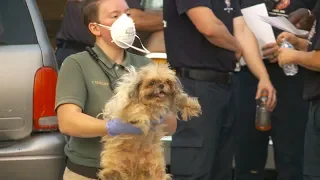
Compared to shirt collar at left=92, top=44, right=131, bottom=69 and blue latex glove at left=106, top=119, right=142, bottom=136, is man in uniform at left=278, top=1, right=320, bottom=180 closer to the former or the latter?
shirt collar at left=92, top=44, right=131, bottom=69

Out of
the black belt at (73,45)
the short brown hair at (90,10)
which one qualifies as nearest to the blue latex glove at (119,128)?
the short brown hair at (90,10)

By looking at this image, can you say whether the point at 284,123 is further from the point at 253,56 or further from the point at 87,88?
the point at 87,88

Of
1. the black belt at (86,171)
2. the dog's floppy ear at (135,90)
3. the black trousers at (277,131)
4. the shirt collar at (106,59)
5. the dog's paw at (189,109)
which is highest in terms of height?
the shirt collar at (106,59)

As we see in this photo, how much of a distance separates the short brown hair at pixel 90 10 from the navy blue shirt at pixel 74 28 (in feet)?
8.58

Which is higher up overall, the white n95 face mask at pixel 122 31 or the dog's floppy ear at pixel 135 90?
the white n95 face mask at pixel 122 31

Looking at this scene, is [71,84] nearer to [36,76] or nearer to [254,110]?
[36,76]

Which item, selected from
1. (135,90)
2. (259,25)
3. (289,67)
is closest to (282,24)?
(289,67)

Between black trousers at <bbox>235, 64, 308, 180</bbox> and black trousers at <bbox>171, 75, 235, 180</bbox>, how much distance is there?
71cm

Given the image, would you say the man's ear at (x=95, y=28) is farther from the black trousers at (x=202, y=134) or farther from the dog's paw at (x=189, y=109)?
the black trousers at (x=202, y=134)

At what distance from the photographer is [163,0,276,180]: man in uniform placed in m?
4.84

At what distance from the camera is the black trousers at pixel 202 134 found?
191 inches

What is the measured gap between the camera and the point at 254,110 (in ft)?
19.2

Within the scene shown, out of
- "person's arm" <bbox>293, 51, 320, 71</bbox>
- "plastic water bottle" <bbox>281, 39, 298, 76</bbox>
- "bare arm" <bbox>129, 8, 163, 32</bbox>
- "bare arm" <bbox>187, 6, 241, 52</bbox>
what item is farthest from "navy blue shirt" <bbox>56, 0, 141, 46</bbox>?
"person's arm" <bbox>293, 51, 320, 71</bbox>

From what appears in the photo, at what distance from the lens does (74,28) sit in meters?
6.40
